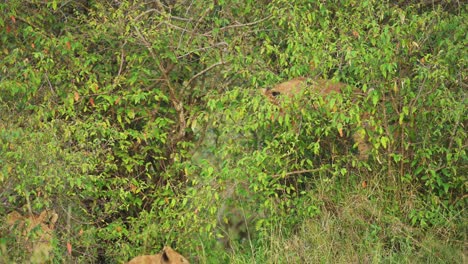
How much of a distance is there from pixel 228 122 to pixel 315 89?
850 millimetres

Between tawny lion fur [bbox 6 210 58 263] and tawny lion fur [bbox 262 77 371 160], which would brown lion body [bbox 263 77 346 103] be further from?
tawny lion fur [bbox 6 210 58 263]

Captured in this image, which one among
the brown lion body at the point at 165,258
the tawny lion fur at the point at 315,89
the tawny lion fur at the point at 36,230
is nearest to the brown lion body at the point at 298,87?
the tawny lion fur at the point at 315,89

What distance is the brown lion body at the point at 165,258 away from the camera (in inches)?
291

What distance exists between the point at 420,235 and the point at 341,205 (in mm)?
715

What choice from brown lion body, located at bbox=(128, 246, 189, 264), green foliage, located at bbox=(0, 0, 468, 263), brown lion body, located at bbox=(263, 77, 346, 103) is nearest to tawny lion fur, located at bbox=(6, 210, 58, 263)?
green foliage, located at bbox=(0, 0, 468, 263)

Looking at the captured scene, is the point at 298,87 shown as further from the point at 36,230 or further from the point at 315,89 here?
the point at 36,230

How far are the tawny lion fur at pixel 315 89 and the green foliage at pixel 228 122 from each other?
0.08 meters

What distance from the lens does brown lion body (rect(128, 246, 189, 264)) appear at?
739cm

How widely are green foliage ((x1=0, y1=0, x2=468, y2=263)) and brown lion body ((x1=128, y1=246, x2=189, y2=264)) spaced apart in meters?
0.24

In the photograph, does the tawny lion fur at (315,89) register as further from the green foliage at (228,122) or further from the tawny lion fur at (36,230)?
the tawny lion fur at (36,230)

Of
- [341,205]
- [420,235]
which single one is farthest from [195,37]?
[420,235]

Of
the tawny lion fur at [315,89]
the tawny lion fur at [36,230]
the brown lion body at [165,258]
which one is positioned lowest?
the brown lion body at [165,258]

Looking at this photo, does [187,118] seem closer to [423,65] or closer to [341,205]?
[341,205]

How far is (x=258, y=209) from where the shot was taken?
794cm
